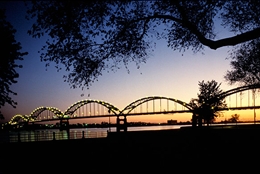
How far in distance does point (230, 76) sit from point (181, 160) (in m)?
23.5

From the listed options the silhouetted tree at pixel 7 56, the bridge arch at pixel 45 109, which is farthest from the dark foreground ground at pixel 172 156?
the bridge arch at pixel 45 109

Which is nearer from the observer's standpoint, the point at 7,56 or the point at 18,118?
the point at 7,56

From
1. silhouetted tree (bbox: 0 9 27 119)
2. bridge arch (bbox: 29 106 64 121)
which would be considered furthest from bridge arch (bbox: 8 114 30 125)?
silhouetted tree (bbox: 0 9 27 119)

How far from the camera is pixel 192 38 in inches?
459

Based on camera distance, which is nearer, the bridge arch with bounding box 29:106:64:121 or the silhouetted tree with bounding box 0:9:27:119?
the silhouetted tree with bounding box 0:9:27:119

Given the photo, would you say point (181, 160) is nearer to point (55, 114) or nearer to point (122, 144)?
point (122, 144)

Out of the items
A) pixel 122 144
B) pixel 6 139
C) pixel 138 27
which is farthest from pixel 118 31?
pixel 6 139

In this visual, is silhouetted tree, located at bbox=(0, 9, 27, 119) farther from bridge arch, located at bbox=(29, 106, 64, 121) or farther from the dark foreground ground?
bridge arch, located at bbox=(29, 106, 64, 121)

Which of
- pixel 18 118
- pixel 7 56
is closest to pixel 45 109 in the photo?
pixel 18 118

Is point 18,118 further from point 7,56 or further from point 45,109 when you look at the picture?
point 7,56

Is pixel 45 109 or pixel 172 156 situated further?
pixel 45 109

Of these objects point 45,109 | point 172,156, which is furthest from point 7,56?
point 45,109

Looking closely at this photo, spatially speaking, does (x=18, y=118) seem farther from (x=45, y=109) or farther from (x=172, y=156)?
(x=172, y=156)

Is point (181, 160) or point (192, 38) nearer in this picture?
point (181, 160)
